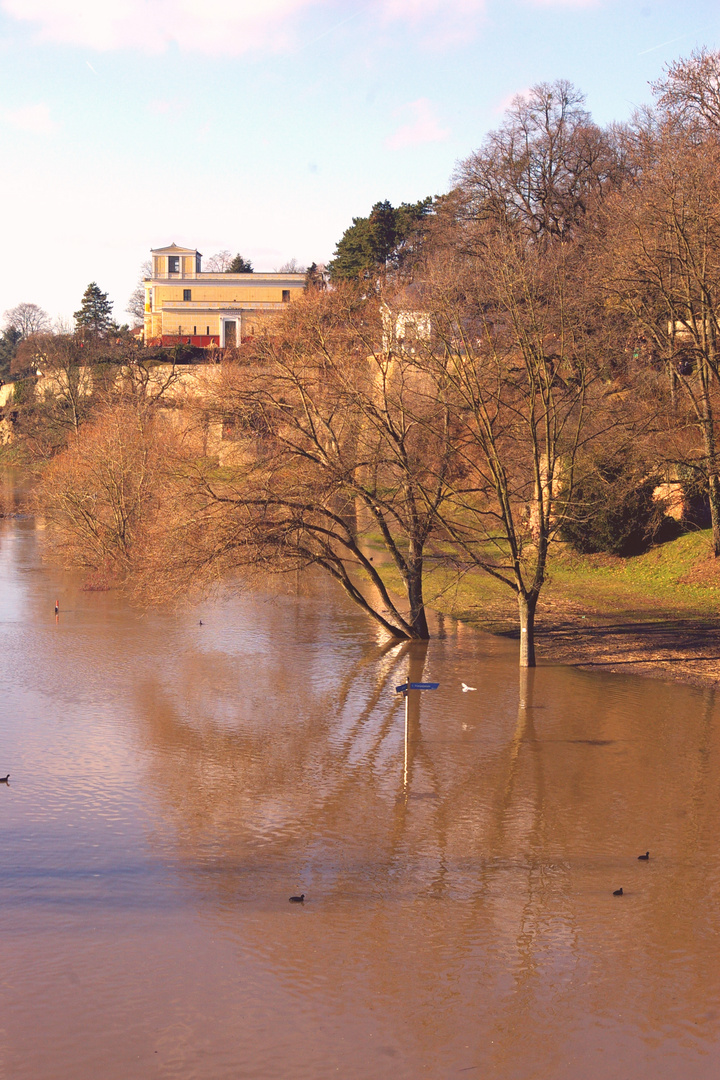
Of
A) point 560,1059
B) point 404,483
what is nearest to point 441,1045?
point 560,1059

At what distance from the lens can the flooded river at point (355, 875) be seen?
8578mm

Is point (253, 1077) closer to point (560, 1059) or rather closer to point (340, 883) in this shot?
point (560, 1059)

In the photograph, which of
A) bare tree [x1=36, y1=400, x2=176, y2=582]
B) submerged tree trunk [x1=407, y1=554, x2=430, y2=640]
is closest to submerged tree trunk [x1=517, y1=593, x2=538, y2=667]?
submerged tree trunk [x1=407, y1=554, x2=430, y2=640]

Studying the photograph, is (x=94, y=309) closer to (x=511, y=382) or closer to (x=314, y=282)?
(x=314, y=282)

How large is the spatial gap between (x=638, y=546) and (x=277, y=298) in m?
63.4

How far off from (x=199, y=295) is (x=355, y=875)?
85737 mm

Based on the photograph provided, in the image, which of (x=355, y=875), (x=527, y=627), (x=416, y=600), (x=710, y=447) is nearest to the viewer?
(x=355, y=875)

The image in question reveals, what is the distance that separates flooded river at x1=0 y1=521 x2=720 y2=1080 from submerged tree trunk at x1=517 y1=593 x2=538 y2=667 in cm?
44

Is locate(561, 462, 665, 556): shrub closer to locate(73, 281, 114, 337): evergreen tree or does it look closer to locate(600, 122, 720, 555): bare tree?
locate(600, 122, 720, 555): bare tree

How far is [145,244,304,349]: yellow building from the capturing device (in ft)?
291

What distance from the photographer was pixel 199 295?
91438 mm

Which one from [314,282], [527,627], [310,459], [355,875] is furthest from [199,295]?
[355,875]

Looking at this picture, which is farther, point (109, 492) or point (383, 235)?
point (383, 235)

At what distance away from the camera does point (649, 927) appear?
34.3 feet
